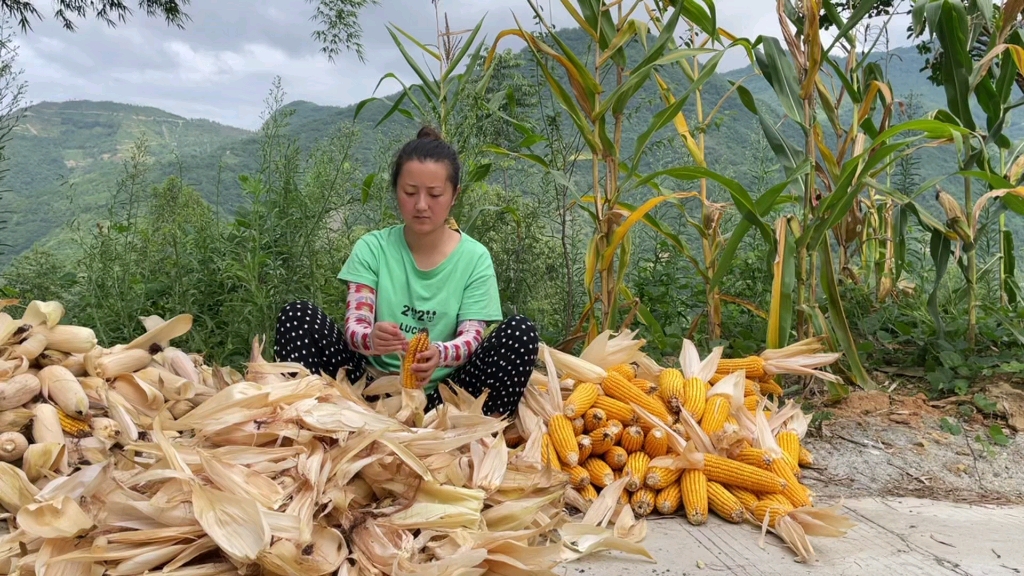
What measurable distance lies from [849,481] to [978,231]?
140cm

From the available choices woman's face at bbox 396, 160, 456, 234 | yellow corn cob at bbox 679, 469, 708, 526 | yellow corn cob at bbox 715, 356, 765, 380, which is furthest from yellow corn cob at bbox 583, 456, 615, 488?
woman's face at bbox 396, 160, 456, 234

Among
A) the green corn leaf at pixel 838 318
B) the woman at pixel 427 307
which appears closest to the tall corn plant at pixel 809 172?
the green corn leaf at pixel 838 318

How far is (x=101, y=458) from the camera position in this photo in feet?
6.27

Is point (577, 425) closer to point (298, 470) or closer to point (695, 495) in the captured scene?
point (695, 495)

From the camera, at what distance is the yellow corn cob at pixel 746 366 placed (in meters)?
2.81

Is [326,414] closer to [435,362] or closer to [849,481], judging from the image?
[435,362]

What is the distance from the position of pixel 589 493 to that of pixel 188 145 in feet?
16.2

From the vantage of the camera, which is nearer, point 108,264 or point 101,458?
point 101,458

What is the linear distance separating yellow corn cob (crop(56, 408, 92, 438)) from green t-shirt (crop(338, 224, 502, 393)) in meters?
0.88

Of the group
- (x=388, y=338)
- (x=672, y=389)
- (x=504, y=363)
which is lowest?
(x=672, y=389)

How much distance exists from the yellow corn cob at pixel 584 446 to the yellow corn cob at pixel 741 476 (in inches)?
14.0

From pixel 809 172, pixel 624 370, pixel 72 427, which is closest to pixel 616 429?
pixel 624 370

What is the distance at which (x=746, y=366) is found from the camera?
Result: 2820 mm

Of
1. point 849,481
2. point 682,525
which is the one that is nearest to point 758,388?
point 849,481
